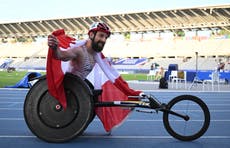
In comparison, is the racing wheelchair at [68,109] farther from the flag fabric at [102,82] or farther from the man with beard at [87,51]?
the man with beard at [87,51]

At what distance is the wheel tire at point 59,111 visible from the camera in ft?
14.5

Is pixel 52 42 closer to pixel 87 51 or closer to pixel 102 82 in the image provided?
pixel 87 51

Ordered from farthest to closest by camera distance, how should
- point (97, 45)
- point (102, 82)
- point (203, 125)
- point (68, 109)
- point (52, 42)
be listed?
1. point (102, 82)
2. point (203, 125)
3. point (97, 45)
4. point (68, 109)
5. point (52, 42)

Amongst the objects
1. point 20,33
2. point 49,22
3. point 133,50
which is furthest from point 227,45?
point 20,33

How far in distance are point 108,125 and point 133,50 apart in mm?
65110

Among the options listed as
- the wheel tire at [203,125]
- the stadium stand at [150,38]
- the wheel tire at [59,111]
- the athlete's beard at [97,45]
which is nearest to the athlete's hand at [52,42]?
the wheel tire at [59,111]

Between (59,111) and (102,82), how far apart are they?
908 millimetres

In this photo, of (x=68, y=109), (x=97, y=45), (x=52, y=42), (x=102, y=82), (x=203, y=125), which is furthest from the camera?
(x=102, y=82)

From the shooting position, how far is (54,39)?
4.19 meters

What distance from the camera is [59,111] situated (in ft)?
14.7

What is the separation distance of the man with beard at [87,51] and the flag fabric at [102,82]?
7 cm

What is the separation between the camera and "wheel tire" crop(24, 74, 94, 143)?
4430mm

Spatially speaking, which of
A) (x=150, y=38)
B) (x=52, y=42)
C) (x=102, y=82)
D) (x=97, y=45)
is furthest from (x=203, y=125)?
(x=150, y=38)

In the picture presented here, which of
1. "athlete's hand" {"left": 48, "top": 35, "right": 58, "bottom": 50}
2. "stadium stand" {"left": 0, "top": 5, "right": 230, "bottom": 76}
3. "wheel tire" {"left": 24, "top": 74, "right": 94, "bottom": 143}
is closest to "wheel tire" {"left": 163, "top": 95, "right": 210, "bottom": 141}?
"wheel tire" {"left": 24, "top": 74, "right": 94, "bottom": 143}
